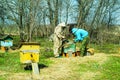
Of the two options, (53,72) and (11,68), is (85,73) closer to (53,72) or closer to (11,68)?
(53,72)

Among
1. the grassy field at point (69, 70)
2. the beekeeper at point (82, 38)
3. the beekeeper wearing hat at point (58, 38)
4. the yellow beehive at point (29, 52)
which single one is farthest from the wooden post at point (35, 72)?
the beekeeper at point (82, 38)

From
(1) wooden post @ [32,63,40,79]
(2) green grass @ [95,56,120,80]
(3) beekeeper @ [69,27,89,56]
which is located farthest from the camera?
(3) beekeeper @ [69,27,89,56]

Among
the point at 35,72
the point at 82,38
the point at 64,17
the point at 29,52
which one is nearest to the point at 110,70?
the point at 35,72

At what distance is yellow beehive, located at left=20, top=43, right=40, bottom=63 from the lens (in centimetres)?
1159

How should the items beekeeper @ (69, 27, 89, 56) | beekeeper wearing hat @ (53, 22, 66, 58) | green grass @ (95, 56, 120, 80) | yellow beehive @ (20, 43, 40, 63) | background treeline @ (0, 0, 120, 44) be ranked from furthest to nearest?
background treeline @ (0, 0, 120, 44), beekeeper @ (69, 27, 89, 56), beekeeper wearing hat @ (53, 22, 66, 58), yellow beehive @ (20, 43, 40, 63), green grass @ (95, 56, 120, 80)

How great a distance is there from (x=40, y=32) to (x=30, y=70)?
98.2ft

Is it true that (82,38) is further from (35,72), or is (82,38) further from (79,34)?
(35,72)

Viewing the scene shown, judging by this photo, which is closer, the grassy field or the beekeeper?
the grassy field

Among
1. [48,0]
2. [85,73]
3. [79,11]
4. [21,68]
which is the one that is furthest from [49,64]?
[79,11]

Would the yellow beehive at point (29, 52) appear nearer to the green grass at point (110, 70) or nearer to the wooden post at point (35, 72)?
the wooden post at point (35, 72)

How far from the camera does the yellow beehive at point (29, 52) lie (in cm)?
1159

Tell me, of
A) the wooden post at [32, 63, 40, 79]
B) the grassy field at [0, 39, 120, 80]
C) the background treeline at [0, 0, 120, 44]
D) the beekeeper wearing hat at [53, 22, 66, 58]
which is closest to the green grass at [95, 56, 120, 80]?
the grassy field at [0, 39, 120, 80]

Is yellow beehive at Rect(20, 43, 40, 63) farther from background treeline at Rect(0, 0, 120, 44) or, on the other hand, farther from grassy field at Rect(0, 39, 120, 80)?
background treeline at Rect(0, 0, 120, 44)

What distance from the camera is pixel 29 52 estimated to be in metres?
11.6
